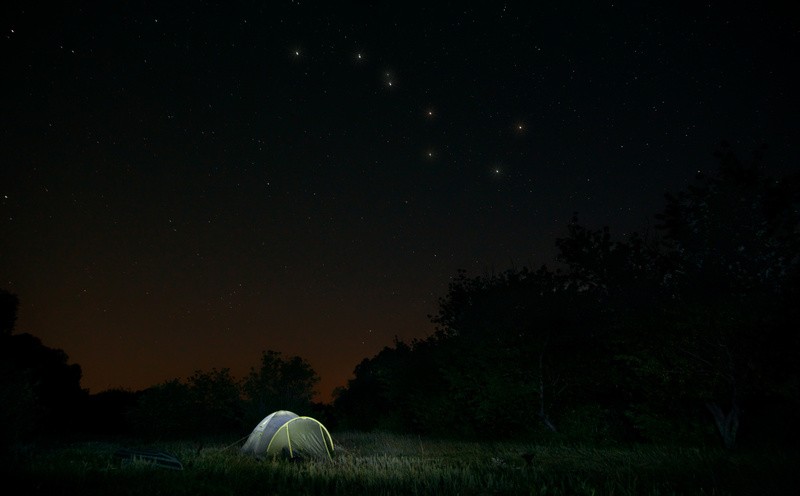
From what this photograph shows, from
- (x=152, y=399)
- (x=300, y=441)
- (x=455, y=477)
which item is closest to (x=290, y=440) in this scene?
(x=300, y=441)

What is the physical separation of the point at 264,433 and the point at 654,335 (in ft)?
49.7

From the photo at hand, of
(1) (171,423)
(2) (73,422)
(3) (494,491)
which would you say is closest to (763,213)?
(3) (494,491)

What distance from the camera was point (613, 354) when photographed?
71.0 feet

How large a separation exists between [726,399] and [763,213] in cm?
653

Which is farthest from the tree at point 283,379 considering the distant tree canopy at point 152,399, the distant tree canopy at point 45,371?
the distant tree canopy at point 45,371

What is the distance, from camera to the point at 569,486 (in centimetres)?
930

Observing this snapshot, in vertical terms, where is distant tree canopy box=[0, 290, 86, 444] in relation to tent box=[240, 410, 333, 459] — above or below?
above

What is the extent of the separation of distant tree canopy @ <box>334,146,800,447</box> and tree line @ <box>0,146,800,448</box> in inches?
2.2

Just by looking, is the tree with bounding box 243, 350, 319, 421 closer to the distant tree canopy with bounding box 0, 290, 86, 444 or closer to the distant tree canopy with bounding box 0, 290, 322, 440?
the distant tree canopy with bounding box 0, 290, 322, 440

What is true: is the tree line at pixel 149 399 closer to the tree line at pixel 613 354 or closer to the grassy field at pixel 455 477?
the tree line at pixel 613 354

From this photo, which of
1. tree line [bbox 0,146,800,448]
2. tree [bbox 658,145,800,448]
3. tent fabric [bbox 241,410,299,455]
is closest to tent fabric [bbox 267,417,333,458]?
tent fabric [bbox 241,410,299,455]

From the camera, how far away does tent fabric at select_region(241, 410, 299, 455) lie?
17.6m

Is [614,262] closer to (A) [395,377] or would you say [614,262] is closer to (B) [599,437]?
(B) [599,437]

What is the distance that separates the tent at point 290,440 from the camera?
17.3 meters
